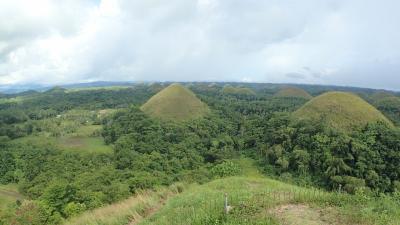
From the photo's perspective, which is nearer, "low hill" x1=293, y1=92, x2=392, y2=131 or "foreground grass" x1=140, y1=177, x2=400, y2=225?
"foreground grass" x1=140, y1=177, x2=400, y2=225

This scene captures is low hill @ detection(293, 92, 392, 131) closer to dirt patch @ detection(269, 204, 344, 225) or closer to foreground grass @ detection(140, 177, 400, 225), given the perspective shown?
foreground grass @ detection(140, 177, 400, 225)

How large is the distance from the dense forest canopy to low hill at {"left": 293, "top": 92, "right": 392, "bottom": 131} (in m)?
1.70

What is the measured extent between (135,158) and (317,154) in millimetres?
18956

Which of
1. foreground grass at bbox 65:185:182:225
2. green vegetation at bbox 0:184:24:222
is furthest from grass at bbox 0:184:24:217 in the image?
foreground grass at bbox 65:185:182:225

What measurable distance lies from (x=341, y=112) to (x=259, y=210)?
41775 mm

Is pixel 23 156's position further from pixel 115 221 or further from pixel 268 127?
pixel 115 221

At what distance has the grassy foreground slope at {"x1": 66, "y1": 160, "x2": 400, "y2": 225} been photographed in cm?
748

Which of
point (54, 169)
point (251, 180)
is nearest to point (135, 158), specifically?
point (54, 169)

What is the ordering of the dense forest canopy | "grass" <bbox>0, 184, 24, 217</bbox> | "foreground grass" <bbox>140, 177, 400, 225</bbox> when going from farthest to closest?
1. "grass" <bbox>0, 184, 24, 217</bbox>
2. the dense forest canopy
3. "foreground grass" <bbox>140, 177, 400, 225</bbox>

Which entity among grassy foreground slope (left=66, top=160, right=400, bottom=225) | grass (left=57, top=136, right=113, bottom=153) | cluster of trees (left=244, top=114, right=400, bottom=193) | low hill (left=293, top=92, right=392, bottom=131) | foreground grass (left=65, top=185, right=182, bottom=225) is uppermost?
grassy foreground slope (left=66, top=160, right=400, bottom=225)

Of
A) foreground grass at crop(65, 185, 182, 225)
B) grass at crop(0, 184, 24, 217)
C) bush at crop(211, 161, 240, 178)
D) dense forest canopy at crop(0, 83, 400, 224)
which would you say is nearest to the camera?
foreground grass at crop(65, 185, 182, 225)

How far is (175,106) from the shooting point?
59.8 metres

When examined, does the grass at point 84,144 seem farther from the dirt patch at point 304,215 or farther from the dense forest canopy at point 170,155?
the dirt patch at point 304,215

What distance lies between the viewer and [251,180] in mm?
13016
